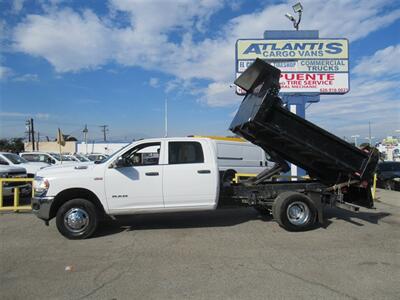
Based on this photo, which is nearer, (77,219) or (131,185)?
(77,219)

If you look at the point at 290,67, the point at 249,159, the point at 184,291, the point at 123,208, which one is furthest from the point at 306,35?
the point at 184,291

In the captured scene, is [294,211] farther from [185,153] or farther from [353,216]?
[185,153]

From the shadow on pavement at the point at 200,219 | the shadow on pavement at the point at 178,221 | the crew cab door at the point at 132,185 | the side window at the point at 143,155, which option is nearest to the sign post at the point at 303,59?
the shadow on pavement at the point at 200,219

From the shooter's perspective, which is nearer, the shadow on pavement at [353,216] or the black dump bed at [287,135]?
the black dump bed at [287,135]

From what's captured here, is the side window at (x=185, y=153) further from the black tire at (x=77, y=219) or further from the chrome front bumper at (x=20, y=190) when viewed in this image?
the chrome front bumper at (x=20, y=190)

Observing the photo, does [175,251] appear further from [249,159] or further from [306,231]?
[249,159]

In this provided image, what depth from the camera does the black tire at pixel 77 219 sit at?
7.57 m

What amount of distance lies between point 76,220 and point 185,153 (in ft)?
8.49

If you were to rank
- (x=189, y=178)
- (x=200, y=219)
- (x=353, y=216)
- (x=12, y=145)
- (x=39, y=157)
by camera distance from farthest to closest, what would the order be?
(x=12, y=145) < (x=39, y=157) < (x=353, y=216) < (x=200, y=219) < (x=189, y=178)

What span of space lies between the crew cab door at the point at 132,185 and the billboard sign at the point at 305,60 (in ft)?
32.9

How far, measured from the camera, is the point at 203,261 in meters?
6.00

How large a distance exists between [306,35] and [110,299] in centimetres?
1511

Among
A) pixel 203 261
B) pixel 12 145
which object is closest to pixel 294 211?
pixel 203 261

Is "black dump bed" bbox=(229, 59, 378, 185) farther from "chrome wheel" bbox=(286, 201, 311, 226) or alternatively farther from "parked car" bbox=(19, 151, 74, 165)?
"parked car" bbox=(19, 151, 74, 165)
